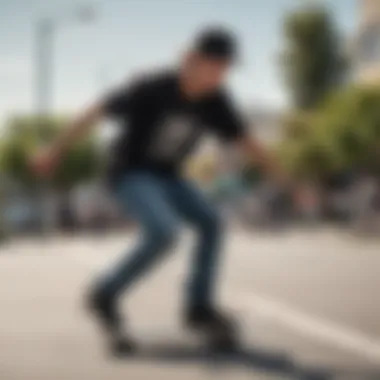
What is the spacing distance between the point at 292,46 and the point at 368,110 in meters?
0.18

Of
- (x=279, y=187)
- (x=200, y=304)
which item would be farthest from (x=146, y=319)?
(x=279, y=187)

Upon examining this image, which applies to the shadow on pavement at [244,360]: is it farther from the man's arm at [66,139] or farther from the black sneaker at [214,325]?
the man's arm at [66,139]

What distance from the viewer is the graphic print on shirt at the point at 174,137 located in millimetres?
3279

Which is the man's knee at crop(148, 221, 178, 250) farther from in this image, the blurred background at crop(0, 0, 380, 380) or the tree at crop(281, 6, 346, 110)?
the tree at crop(281, 6, 346, 110)

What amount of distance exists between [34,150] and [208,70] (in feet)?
1.09

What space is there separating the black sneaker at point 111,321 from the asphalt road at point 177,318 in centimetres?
2

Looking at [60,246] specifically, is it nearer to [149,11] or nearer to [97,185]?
[97,185]

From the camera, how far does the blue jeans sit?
3326 mm

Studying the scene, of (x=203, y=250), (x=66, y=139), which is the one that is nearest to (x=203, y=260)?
(x=203, y=250)

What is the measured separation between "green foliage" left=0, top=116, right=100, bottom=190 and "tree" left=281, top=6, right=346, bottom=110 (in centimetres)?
38

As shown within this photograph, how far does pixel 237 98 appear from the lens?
329 cm

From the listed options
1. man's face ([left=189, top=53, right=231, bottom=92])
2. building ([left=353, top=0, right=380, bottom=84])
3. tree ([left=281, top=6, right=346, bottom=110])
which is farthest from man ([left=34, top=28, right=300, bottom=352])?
building ([left=353, top=0, right=380, bottom=84])

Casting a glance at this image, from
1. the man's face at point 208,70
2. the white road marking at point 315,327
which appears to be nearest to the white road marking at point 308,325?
the white road marking at point 315,327

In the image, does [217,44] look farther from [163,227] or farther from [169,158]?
[163,227]
